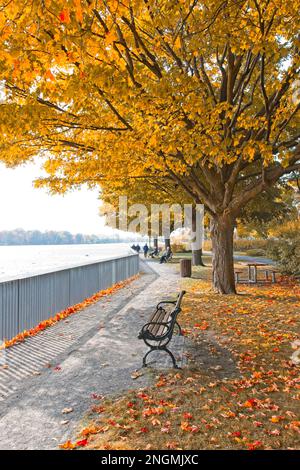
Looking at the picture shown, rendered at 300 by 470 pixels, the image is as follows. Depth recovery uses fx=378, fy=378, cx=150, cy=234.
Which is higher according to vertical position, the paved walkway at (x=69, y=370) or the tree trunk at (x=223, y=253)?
the tree trunk at (x=223, y=253)

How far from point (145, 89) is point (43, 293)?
583 centimetres

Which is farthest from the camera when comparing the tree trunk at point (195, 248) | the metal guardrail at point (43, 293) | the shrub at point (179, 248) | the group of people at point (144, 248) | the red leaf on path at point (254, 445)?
the shrub at point (179, 248)

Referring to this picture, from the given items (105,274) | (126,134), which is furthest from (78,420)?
(105,274)

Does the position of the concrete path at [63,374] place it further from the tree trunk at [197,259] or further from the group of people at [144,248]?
the group of people at [144,248]

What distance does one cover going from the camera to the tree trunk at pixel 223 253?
12.8 metres

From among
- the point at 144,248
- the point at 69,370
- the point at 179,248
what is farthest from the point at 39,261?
the point at 69,370

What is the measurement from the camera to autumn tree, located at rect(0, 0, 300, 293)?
6.05 metres

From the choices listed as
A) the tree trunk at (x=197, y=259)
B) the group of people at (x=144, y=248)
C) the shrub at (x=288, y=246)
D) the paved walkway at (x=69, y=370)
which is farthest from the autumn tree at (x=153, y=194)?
the paved walkway at (x=69, y=370)

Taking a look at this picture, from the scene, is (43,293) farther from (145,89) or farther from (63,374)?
(145,89)

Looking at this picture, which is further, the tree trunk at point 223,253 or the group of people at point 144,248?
the group of people at point 144,248

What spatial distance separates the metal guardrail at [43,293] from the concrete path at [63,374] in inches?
18.7

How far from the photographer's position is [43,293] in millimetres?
9516

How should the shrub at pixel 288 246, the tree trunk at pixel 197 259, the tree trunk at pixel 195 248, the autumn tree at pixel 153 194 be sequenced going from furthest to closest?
the tree trunk at pixel 197 259 → the tree trunk at pixel 195 248 → the autumn tree at pixel 153 194 → the shrub at pixel 288 246
